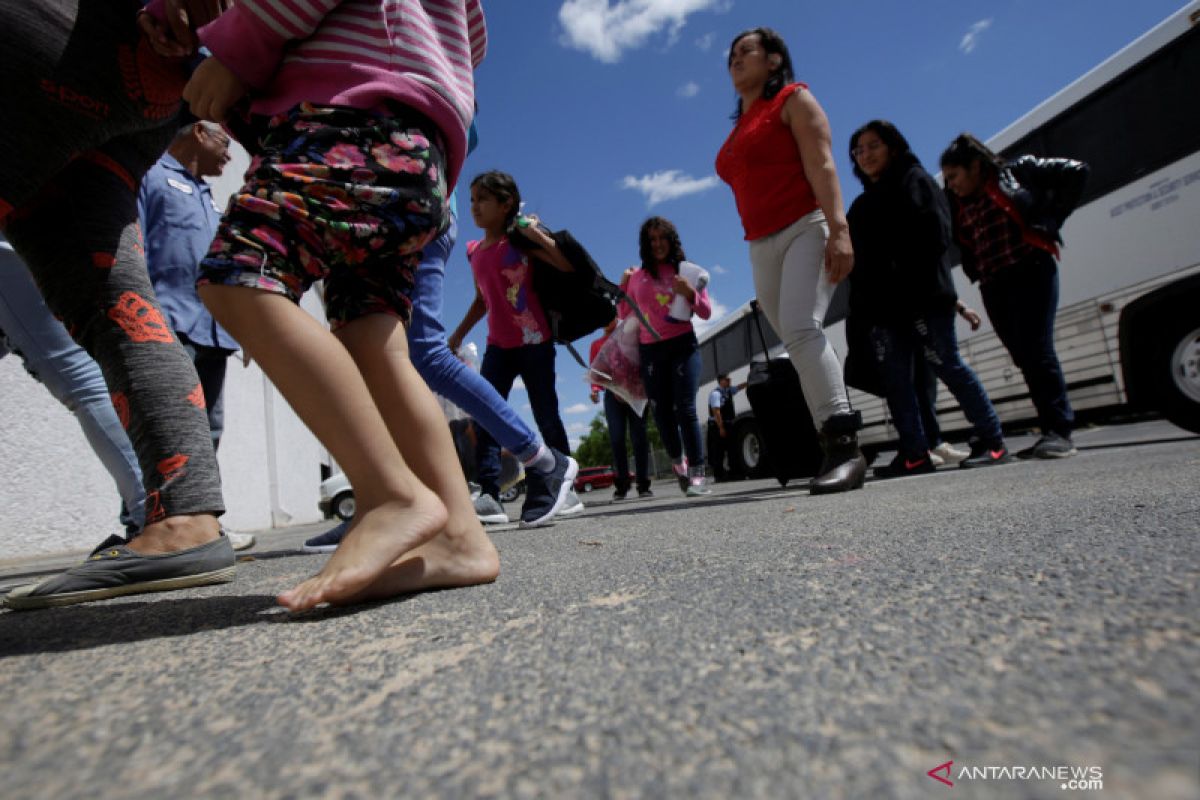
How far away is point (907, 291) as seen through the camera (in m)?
3.58

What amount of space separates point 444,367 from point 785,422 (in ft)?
7.70

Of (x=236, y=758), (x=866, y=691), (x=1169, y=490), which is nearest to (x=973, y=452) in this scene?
(x=1169, y=490)

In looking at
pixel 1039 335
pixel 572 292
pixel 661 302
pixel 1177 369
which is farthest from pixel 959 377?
pixel 572 292

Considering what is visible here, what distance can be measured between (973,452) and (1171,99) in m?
3.91

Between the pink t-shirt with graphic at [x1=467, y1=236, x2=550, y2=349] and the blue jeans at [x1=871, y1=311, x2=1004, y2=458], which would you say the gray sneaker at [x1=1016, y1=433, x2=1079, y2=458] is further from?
the pink t-shirt with graphic at [x1=467, y1=236, x2=550, y2=349]

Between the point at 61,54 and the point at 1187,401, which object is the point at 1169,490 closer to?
the point at 61,54

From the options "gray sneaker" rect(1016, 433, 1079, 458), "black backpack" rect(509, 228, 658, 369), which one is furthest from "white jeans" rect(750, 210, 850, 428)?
"gray sneaker" rect(1016, 433, 1079, 458)

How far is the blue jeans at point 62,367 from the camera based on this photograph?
1.95m

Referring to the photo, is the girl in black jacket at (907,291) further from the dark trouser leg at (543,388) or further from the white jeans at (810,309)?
the dark trouser leg at (543,388)

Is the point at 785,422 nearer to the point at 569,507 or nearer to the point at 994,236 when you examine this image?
the point at 994,236

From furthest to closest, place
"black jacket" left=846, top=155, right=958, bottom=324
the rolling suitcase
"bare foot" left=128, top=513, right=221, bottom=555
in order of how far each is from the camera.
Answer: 1. the rolling suitcase
2. "black jacket" left=846, top=155, right=958, bottom=324
3. "bare foot" left=128, top=513, right=221, bottom=555

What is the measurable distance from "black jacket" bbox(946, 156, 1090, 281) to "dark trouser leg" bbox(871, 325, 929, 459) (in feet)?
2.66

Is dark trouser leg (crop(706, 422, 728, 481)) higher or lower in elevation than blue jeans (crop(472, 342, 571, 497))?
lower

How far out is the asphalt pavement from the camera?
15.9 inches
